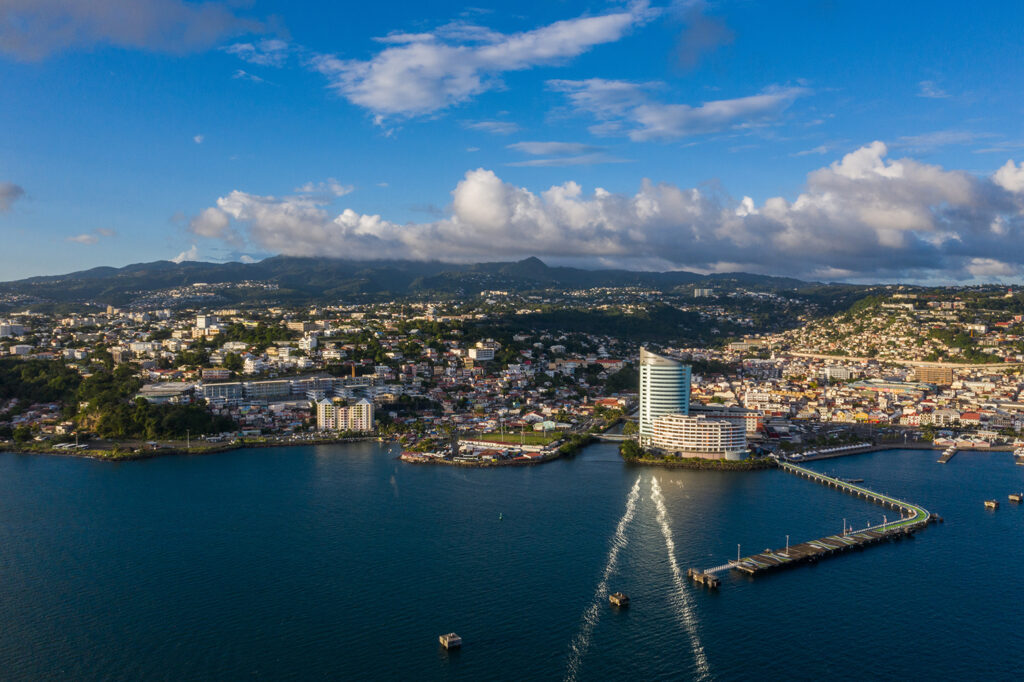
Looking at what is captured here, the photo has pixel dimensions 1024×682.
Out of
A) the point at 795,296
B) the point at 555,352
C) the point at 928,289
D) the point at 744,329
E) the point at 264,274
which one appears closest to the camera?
the point at 555,352

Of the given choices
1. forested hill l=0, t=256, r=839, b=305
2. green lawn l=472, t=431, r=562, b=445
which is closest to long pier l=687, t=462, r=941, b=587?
green lawn l=472, t=431, r=562, b=445

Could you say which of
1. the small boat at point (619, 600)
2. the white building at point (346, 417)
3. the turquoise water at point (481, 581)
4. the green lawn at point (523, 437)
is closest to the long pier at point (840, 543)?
the turquoise water at point (481, 581)

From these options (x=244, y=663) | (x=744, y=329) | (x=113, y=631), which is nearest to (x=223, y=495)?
(x=113, y=631)

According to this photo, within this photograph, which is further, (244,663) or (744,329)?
(744,329)

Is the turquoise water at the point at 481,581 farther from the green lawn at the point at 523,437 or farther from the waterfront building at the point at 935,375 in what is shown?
the waterfront building at the point at 935,375

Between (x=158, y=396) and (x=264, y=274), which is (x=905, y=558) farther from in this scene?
(x=264, y=274)

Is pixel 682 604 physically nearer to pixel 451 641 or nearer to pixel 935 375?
pixel 451 641

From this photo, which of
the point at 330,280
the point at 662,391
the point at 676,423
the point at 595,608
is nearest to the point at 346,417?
the point at 662,391
